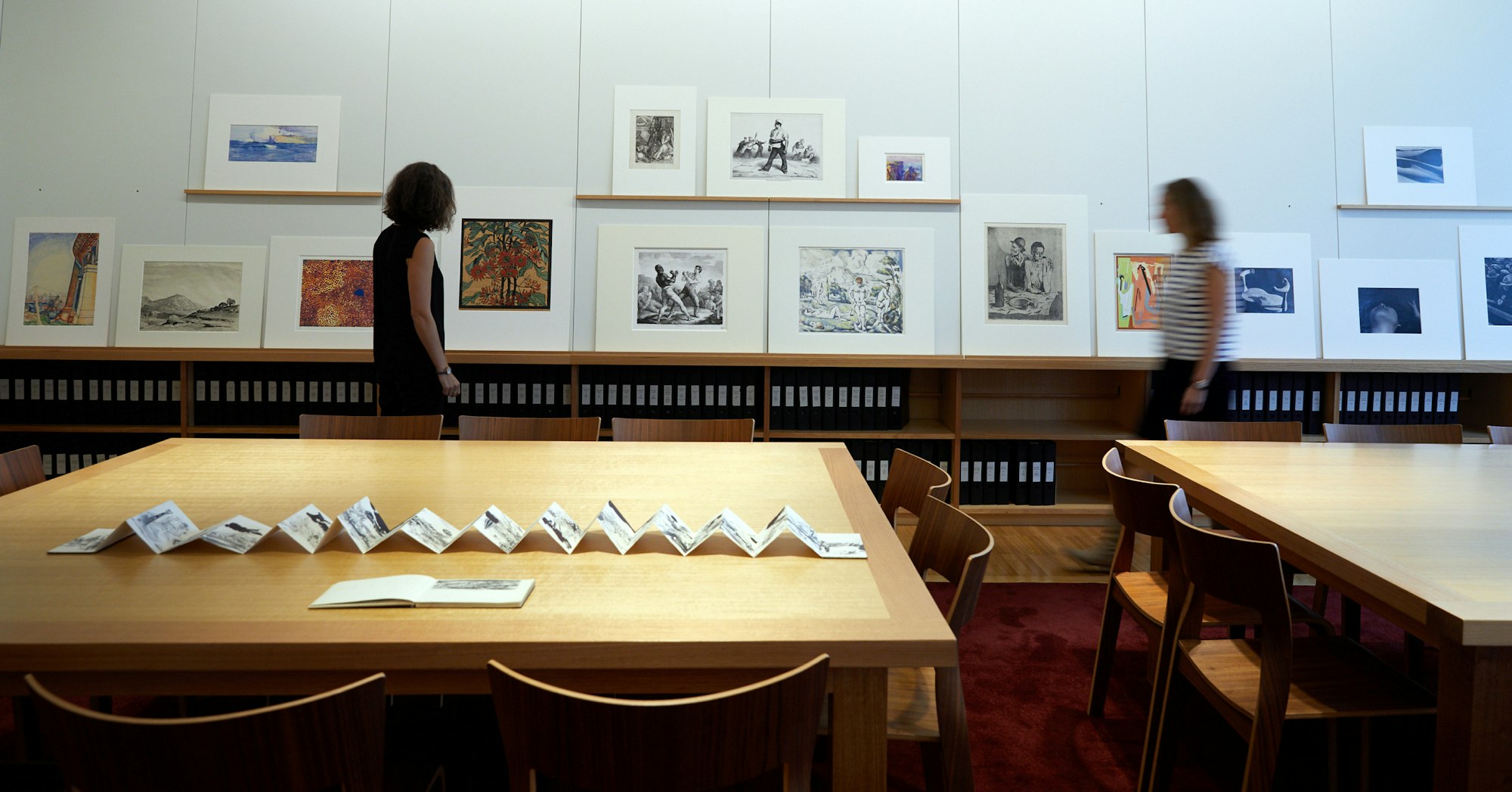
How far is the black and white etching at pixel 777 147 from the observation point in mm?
4430

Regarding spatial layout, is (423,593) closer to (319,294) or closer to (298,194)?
(319,294)

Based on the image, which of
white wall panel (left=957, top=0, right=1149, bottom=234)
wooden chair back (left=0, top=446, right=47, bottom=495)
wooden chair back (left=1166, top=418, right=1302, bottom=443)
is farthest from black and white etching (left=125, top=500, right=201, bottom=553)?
white wall panel (left=957, top=0, right=1149, bottom=234)

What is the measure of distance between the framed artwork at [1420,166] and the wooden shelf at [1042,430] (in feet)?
6.28

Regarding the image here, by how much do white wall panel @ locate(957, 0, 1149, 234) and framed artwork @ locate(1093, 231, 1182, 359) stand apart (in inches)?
4.0

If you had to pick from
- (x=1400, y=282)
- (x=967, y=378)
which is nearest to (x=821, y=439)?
(x=967, y=378)

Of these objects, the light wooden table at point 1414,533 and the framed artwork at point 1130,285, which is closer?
the light wooden table at point 1414,533

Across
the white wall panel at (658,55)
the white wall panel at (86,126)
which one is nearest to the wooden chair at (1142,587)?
the white wall panel at (658,55)

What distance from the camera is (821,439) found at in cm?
432

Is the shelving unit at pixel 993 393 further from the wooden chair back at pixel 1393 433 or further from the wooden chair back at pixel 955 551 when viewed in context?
the wooden chair back at pixel 955 551

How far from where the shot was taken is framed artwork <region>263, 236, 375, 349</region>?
4297mm

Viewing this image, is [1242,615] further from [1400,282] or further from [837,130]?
[1400,282]

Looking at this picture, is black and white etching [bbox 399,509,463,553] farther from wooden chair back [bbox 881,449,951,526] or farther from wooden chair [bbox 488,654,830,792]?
wooden chair back [bbox 881,449,951,526]

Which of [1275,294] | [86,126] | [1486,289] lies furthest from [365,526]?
[1486,289]

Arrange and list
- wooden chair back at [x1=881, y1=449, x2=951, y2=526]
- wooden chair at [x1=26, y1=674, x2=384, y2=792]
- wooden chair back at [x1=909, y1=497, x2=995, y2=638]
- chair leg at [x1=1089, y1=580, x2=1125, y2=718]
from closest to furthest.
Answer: wooden chair at [x1=26, y1=674, x2=384, y2=792]
wooden chair back at [x1=909, y1=497, x2=995, y2=638]
wooden chair back at [x1=881, y1=449, x2=951, y2=526]
chair leg at [x1=1089, y1=580, x2=1125, y2=718]
